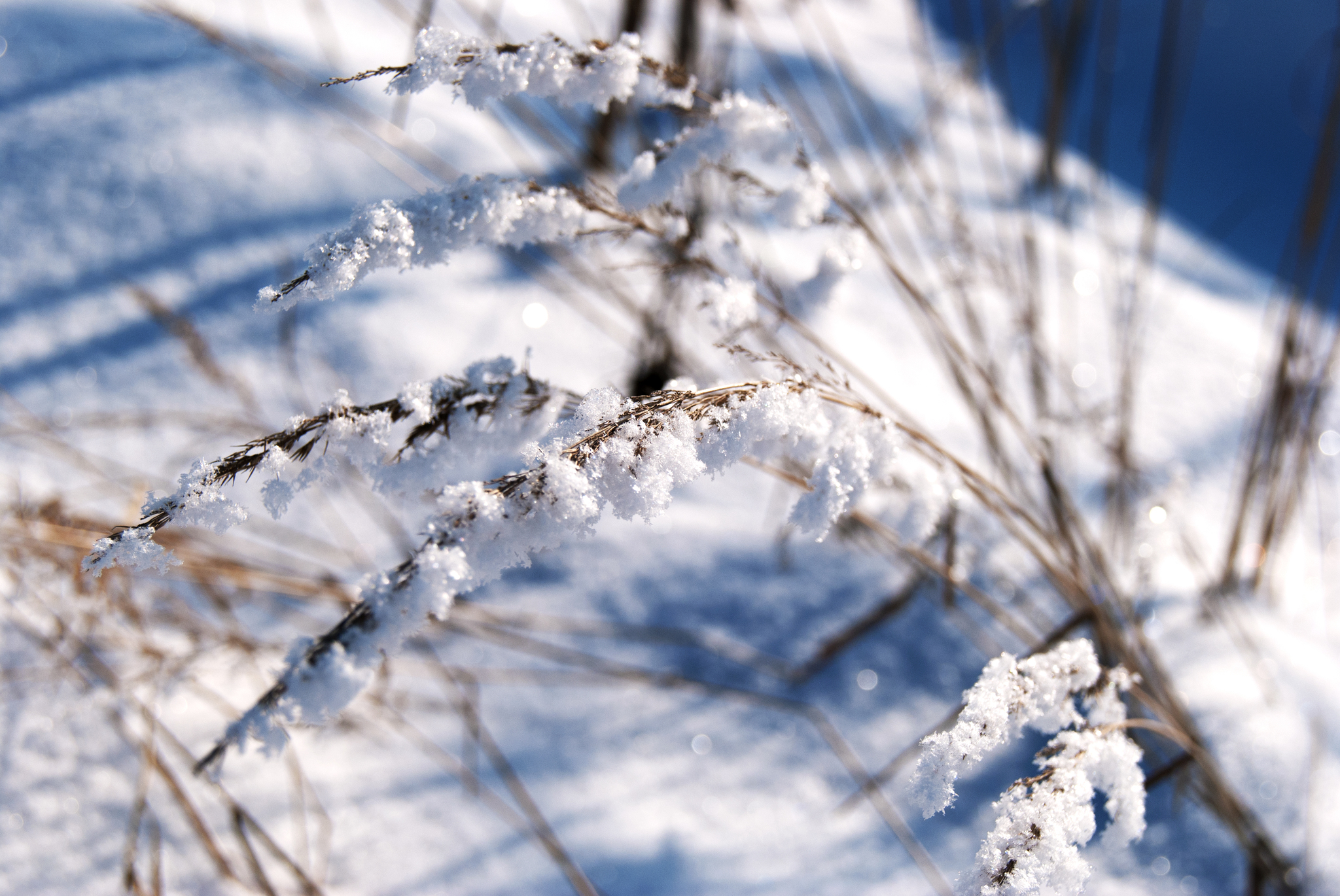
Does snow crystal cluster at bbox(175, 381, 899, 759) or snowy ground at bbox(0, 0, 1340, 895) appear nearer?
snow crystal cluster at bbox(175, 381, 899, 759)

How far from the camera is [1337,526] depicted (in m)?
1.08

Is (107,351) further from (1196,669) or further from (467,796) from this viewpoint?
(1196,669)

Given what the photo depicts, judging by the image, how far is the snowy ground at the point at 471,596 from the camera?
607mm

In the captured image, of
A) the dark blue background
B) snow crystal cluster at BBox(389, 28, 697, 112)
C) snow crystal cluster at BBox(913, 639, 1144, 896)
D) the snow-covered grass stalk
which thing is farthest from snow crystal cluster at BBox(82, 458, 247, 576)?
the dark blue background

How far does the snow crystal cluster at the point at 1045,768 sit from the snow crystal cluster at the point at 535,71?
362 mm

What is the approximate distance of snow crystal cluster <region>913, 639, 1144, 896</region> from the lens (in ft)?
1.05

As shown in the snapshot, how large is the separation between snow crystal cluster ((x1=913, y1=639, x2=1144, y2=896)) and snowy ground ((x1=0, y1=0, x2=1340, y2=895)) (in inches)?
10.6

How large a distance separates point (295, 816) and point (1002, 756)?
0.66 m

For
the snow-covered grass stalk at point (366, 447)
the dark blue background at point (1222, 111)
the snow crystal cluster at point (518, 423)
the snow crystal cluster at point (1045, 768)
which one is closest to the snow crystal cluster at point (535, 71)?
the snow crystal cluster at point (518, 423)

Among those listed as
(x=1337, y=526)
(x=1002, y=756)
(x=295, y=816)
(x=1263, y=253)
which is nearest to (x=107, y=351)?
(x=295, y=816)

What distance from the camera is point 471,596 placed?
761 millimetres

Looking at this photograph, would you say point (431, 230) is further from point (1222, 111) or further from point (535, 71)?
point (1222, 111)

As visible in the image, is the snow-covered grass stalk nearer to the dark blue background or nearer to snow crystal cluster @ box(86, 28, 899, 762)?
snow crystal cluster @ box(86, 28, 899, 762)

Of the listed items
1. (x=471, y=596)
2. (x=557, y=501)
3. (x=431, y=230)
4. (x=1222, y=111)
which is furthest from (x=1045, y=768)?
(x=1222, y=111)
